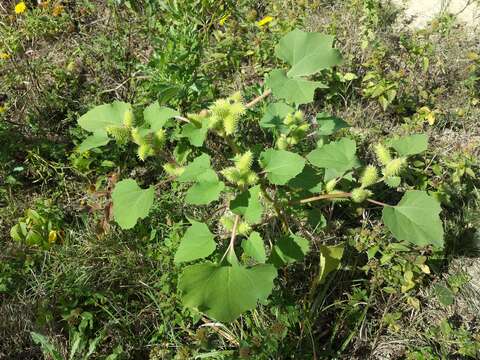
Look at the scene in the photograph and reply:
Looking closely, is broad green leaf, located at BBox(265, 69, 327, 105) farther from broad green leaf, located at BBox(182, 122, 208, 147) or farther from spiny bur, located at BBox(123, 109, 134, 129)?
spiny bur, located at BBox(123, 109, 134, 129)

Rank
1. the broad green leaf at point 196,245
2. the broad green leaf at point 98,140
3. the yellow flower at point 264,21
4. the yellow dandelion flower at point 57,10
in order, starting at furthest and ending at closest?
the yellow dandelion flower at point 57,10
the yellow flower at point 264,21
the broad green leaf at point 98,140
the broad green leaf at point 196,245

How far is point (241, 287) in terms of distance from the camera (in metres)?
1.33

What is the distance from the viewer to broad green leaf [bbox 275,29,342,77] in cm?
164

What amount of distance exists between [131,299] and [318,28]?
2284 mm

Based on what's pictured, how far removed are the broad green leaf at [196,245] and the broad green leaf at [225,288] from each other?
0.15 feet

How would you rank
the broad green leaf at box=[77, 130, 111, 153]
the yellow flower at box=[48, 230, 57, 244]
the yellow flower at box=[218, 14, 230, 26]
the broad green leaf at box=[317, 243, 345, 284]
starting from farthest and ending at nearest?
the yellow flower at box=[218, 14, 230, 26], the yellow flower at box=[48, 230, 57, 244], the broad green leaf at box=[317, 243, 345, 284], the broad green leaf at box=[77, 130, 111, 153]

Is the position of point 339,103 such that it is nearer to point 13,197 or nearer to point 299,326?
point 299,326

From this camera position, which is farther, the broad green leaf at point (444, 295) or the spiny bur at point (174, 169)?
the broad green leaf at point (444, 295)

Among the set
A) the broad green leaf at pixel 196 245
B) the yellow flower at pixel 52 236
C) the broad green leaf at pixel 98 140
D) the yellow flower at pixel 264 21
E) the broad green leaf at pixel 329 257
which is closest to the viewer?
the broad green leaf at pixel 196 245

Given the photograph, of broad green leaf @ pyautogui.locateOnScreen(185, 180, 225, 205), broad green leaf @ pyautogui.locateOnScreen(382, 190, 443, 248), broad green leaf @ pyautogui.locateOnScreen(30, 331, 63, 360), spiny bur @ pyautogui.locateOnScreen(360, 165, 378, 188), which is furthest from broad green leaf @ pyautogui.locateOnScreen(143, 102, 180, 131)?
broad green leaf @ pyautogui.locateOnScreen(30, 331, 63, 360)

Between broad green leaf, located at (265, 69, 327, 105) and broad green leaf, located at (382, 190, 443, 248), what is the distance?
491 mm

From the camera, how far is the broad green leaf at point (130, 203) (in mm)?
1505

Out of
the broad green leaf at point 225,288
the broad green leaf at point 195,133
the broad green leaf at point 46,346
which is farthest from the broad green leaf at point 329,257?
the broad green leaf at point 46,346

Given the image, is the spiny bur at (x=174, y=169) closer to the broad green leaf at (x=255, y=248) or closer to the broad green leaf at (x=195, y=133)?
the broad green leaf at (x=195, y=133)
